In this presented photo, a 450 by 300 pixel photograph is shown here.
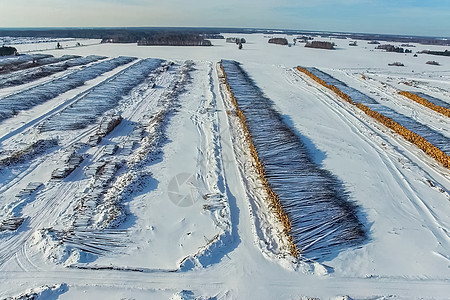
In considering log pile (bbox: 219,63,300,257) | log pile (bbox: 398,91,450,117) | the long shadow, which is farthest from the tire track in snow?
log pile (bbox: 398,91,450,117)

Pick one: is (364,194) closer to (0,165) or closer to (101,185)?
(101,185)

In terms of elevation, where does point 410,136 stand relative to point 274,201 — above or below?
above

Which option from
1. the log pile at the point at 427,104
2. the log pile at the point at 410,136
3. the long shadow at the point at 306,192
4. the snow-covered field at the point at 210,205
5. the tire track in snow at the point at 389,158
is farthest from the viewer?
the log pile at the point at 427,104

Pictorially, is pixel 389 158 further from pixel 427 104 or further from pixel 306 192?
pixel 427 104

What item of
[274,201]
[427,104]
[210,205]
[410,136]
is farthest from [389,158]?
[427,104]

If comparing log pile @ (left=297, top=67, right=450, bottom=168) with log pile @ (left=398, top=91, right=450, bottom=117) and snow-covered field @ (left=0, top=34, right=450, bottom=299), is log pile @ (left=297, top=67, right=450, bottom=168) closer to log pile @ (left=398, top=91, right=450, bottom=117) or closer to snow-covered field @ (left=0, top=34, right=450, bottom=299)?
snow-covered field @ (left=0, top=34, right=450, bottom=299)

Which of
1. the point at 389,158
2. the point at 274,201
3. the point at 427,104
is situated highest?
the point at 427,104

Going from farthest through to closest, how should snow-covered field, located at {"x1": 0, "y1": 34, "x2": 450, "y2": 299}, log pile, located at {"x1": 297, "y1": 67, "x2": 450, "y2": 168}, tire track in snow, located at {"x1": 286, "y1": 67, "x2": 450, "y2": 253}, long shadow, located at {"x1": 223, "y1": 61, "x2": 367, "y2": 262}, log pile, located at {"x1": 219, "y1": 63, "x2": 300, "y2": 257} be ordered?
1. log pile, located at {"x1": 297, "y1": 67, "x2": 450, "y2": 168}
2. tire track in snow, located at {"x1": 286, "y1": 67, "x2": 450, "y2": 253}
3. long shadow, located at {"x1": 223, "y1": 61, "x2": 367, "y2": 262}
4. log pile, located at {"x1": 219, "y1": 63, "x2": 300, "y2": 257}
5. snow-covered field, located at {"x1": 0, "y1": 34, "x2": 450, "y2": 299}

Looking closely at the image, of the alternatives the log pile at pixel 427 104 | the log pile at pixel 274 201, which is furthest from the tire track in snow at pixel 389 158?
the log pile at pixel 427 104

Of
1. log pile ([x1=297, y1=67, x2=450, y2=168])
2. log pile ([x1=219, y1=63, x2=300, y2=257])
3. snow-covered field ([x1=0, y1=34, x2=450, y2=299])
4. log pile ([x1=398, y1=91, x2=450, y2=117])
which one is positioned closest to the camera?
snow-covered field ([x1=0, y1=34, x2=450, y2=299])

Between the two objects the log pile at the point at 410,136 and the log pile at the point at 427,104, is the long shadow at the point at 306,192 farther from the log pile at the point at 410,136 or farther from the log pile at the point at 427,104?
the log pile at the point at 427,104
